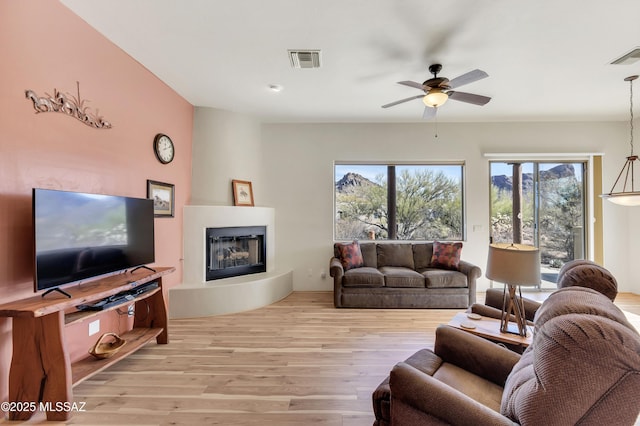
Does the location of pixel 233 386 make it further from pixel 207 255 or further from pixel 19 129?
pixel 19 129

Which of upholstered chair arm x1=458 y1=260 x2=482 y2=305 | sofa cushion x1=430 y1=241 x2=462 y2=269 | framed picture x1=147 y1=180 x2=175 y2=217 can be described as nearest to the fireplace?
framed picture x1=147 y1=180 x2=175 y2=217

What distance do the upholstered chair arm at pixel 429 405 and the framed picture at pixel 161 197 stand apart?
2.99 m

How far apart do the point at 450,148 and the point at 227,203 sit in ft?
12.5

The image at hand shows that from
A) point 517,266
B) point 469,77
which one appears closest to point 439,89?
point 469,77

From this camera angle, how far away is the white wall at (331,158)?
4660 mm

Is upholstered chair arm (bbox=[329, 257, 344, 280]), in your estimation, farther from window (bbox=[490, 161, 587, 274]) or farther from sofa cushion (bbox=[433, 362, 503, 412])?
window (bbox=[490, 161, 587, 274])

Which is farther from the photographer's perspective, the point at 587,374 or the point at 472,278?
the point at 472,278

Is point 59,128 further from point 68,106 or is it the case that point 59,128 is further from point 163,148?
point 163,148

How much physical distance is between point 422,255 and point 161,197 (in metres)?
3.86

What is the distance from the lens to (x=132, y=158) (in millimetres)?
2885

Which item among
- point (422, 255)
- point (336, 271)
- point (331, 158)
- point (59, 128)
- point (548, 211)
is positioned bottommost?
point (336, 271)

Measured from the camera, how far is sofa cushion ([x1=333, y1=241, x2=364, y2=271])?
13.8 feet

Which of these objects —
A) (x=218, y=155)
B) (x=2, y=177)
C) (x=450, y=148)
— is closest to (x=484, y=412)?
(x=2, y=177)

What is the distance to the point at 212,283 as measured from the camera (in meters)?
3.77
